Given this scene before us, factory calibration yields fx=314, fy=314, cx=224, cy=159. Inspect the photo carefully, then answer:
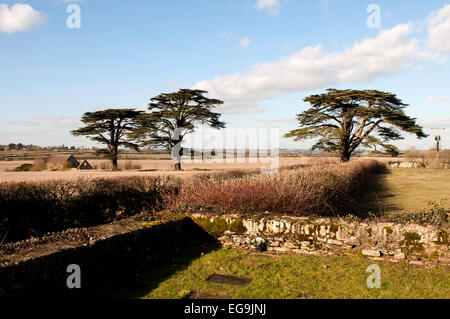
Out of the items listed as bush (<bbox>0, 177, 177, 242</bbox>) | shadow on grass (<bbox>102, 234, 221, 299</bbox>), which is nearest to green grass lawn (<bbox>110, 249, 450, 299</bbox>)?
shadow on grass (<bbox>102, 234, 221, 299</bbox>)

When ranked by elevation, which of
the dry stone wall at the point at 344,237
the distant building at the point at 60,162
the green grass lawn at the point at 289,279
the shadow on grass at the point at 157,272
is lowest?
the shadow on grass at the point at 157,272

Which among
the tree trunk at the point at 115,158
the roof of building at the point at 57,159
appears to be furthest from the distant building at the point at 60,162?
the tree trunk at the point at 115,158

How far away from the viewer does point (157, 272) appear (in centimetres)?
472

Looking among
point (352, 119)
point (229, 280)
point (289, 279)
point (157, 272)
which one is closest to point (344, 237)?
point (289, 279)

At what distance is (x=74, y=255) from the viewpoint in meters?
3.76

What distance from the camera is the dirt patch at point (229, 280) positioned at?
4.25 metres

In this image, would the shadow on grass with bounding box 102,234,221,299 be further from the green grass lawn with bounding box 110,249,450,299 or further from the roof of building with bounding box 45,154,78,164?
the roof of building with bounding box 45,154,78,164

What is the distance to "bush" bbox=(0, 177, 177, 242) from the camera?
22.7ft

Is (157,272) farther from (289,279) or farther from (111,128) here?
(111,128)

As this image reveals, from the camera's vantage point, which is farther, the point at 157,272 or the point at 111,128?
the point at 111,128

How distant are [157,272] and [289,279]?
6.38 feet

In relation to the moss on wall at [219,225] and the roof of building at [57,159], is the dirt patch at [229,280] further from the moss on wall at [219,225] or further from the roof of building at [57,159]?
the roof of building at [57,159]

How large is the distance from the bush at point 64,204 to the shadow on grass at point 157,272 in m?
1.55
